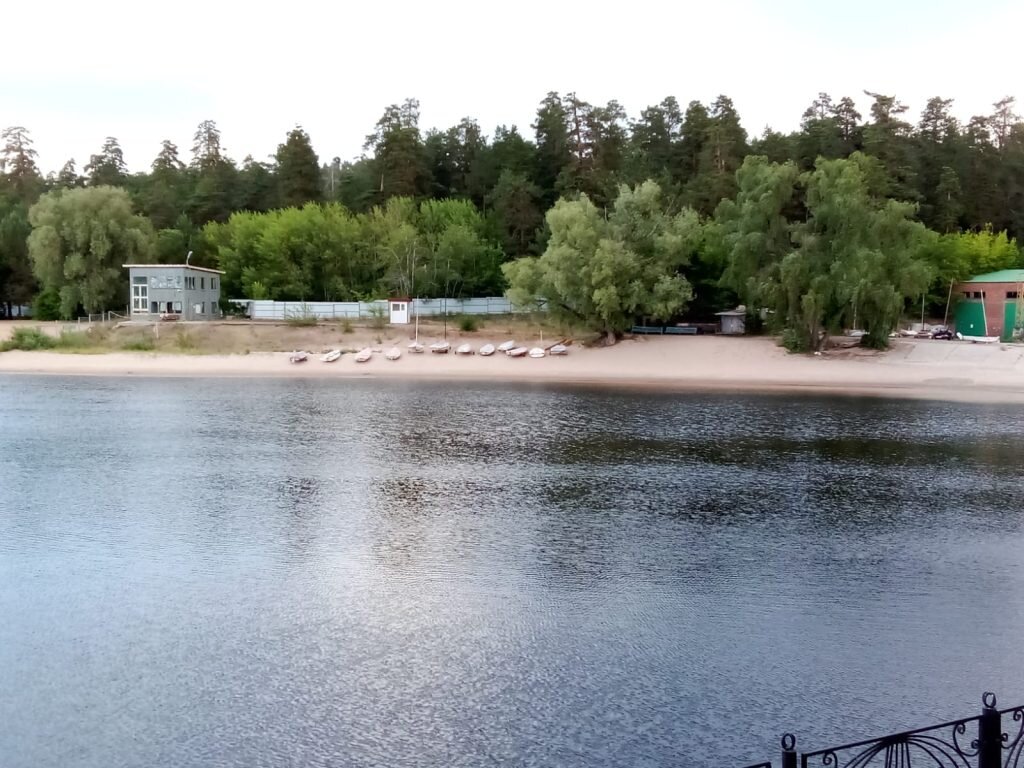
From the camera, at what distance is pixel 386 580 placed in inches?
587

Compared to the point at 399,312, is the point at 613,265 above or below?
above

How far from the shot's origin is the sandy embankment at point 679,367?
160ft

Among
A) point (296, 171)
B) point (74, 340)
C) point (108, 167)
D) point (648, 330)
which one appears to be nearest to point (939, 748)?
point (648, 330)

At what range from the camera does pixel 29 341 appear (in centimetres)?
6191

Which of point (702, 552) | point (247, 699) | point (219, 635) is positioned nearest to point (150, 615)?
point (219, 635)

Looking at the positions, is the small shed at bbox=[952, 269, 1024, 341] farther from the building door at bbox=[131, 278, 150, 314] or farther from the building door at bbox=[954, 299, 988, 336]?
the building door at bbox=[131, 278, 150, 314]

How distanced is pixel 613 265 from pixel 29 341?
40.5m

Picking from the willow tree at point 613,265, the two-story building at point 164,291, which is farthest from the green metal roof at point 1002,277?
the two-story building at point 164,291

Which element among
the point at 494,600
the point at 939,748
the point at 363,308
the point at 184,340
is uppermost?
the point at 363,308

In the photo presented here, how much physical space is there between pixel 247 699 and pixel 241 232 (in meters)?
71.5

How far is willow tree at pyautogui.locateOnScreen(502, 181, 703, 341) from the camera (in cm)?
5644

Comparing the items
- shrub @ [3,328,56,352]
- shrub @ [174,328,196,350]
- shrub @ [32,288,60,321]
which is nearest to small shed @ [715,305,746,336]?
shrub @ [174,328,196,350]

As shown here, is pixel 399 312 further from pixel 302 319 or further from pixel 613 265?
pixel 613 265

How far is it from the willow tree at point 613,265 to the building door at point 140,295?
29.3 metres
